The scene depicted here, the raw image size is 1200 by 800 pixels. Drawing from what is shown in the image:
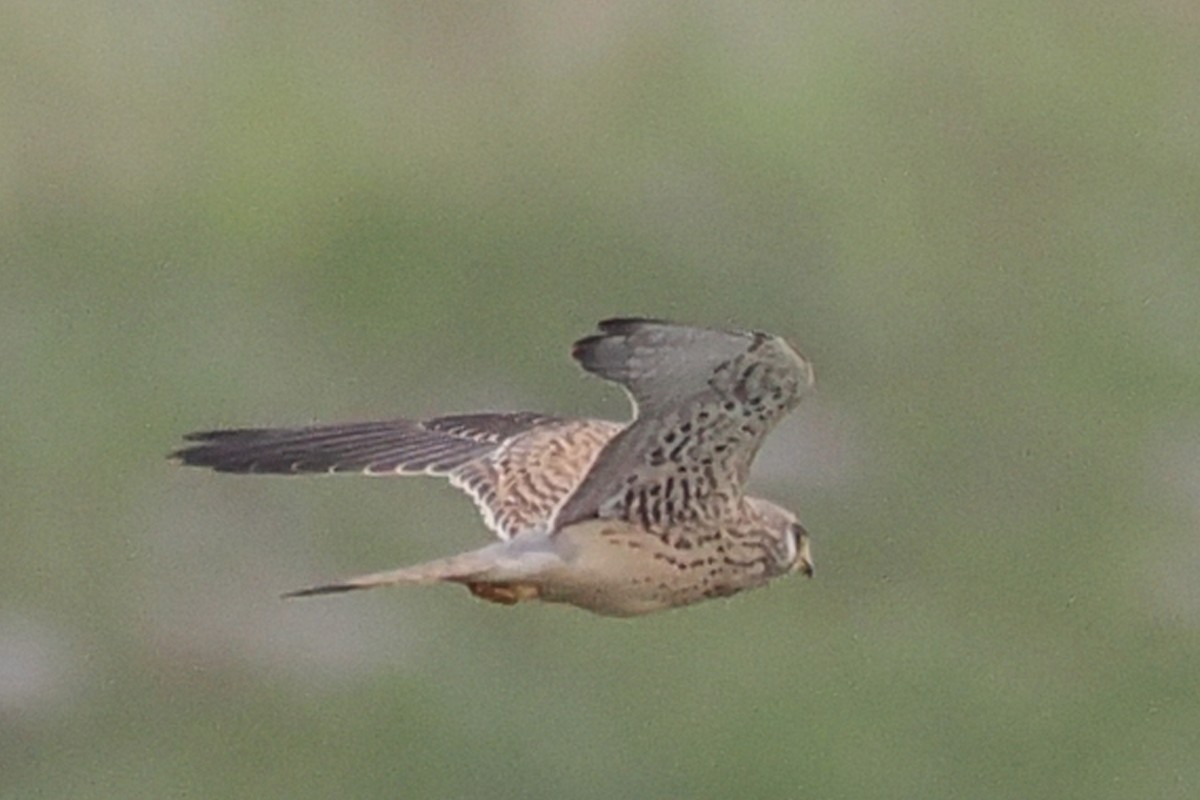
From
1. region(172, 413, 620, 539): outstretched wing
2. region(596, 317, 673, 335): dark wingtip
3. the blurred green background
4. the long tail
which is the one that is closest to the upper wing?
region(172, 413, 620, 539): outstretched wing

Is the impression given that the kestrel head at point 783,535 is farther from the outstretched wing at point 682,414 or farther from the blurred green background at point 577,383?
the blurred green background at point 577,383

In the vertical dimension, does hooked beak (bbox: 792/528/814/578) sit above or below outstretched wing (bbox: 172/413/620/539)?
below

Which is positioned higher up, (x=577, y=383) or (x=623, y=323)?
(x=623, y=323)

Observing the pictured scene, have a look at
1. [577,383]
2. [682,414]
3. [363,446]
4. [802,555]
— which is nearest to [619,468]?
[682,414]

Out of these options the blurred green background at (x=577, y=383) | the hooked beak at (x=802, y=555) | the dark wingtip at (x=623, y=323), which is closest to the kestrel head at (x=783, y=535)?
the hooked beak at (x=802, y=555)

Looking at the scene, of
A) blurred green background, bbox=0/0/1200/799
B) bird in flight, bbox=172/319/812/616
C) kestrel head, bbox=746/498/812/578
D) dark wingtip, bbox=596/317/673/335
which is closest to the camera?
dark wingtip, bbox=596/317/673/335

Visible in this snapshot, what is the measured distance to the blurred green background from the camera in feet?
10.1

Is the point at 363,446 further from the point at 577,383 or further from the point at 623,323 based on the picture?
the point at 577,383

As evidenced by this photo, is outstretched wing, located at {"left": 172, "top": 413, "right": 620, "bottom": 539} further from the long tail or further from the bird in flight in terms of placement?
the long tail

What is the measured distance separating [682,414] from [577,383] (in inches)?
52.4

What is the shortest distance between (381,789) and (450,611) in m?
0.28

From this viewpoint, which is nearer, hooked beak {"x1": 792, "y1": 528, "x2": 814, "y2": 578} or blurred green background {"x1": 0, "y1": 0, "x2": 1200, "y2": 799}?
hooked beak {"x1": 792, "y1": 528, "x2": 814, "y2": 578}

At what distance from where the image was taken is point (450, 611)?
3.25 metres

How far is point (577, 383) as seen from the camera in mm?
3014
